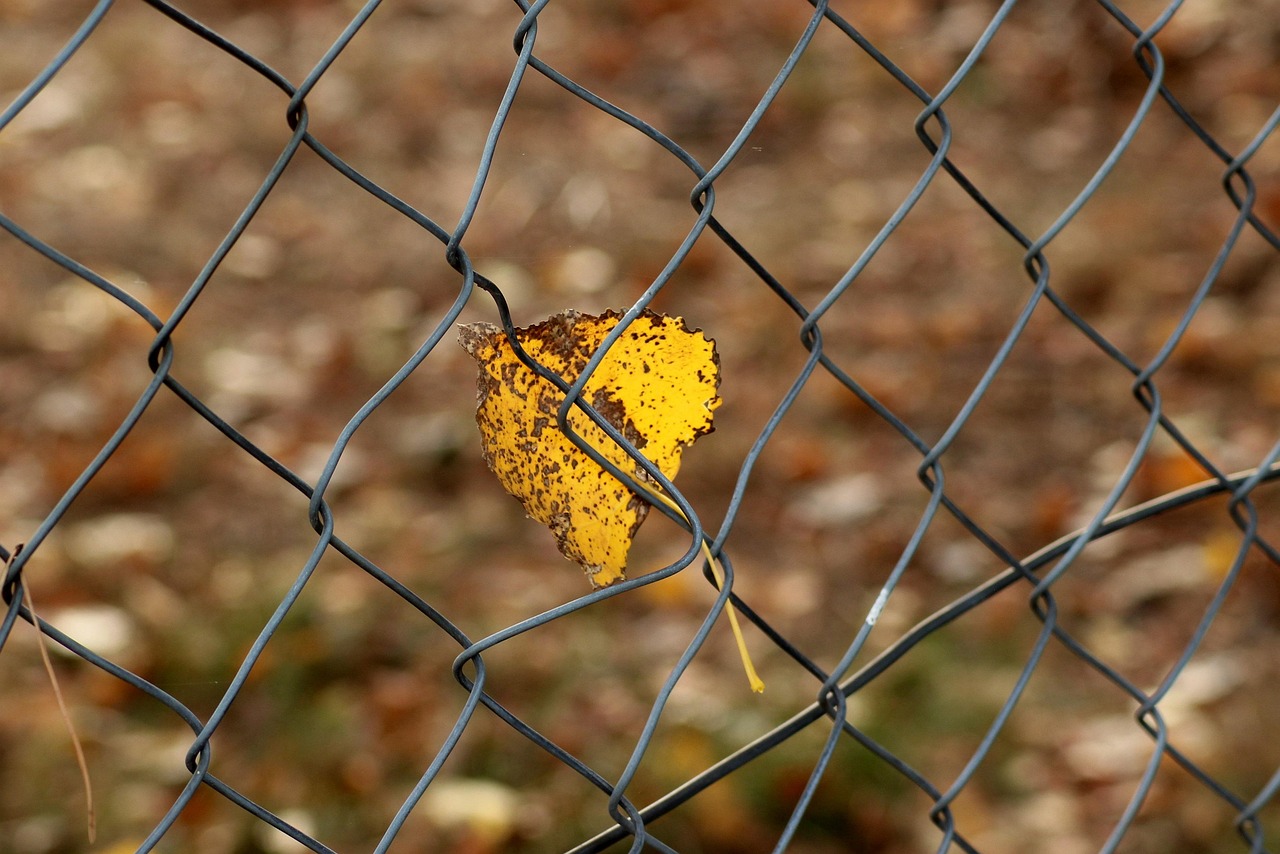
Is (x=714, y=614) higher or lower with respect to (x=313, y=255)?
lower

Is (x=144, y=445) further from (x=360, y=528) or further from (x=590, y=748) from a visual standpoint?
(x=590, y=748)

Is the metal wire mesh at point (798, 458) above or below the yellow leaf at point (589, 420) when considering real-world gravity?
above

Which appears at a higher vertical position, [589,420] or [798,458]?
[798,458]

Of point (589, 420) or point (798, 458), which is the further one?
point (798, 458)

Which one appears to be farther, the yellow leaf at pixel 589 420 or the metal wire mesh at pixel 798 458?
the metal wire mesh at pixel 798 458

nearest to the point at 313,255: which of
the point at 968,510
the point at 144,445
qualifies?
the point at 144,445
